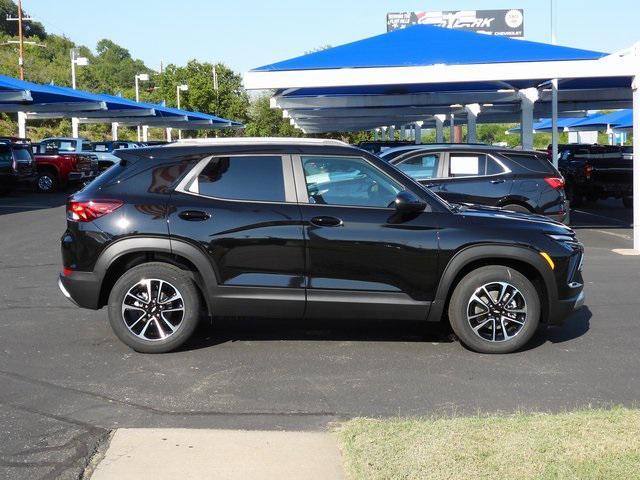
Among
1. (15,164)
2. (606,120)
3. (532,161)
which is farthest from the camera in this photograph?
(606,120)

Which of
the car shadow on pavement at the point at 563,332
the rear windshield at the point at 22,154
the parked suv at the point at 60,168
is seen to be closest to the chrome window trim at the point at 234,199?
the car shadow on pavement at the point at 563,332

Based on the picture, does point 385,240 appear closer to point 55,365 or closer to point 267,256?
point 267,256

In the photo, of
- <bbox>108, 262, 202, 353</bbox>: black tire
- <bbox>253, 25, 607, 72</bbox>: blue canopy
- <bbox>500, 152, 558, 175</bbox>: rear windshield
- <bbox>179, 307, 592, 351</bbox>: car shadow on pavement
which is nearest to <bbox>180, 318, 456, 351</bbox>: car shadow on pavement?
<bbox>179, 307, 592, 351</bbox>: car shadow on pavement

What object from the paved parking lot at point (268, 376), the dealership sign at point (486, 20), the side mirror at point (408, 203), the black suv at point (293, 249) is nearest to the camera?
the paved parking lot at point (268, 376)

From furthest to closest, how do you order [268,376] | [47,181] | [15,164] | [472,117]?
[47,181] < [472,117] < [15,164] < [268,376]

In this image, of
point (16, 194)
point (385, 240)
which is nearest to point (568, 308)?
point (385, 240)

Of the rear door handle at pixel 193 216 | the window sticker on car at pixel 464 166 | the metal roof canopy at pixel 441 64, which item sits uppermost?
the metal roof canopy at pixel 441 64

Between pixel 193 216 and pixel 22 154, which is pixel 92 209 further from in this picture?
pixel 22 154

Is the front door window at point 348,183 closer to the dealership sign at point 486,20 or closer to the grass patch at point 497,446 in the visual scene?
the grass patch at point 497,446

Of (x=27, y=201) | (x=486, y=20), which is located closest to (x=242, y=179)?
(x=27, y=201)

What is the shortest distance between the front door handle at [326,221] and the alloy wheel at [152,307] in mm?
1265

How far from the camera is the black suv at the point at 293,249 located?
22.4 ft

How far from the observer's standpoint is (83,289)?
6941 millimetres

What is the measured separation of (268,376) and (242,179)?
1.70 meters
